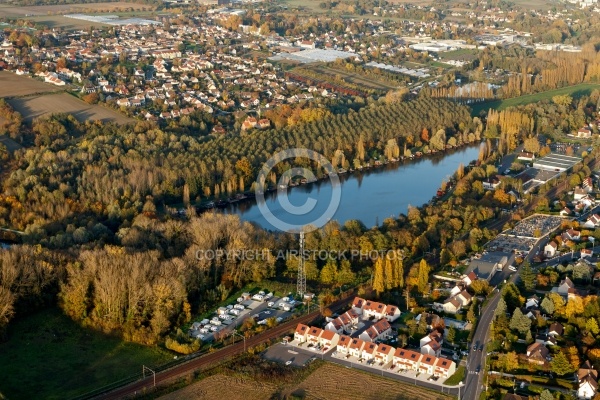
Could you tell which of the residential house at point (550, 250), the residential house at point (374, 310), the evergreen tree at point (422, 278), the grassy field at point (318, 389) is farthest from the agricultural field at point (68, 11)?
the grassy field at point (318, 389)

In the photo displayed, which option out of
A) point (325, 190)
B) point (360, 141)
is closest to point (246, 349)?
point (325, 190)

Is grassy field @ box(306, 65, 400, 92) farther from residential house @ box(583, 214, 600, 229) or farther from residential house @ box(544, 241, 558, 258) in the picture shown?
residential house @ box(544, 241, 558, 258)

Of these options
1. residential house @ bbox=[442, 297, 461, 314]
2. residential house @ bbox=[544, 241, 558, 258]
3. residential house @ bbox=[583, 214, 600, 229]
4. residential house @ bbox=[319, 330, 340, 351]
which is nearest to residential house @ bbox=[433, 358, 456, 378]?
residential house @ bbox=[319, 330, 340, 351]

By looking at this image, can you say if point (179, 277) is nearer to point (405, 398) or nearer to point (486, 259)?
point (405, 398)

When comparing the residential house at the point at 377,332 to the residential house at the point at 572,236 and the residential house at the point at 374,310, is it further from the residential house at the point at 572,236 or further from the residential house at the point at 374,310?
the residential house at the point at 572,236

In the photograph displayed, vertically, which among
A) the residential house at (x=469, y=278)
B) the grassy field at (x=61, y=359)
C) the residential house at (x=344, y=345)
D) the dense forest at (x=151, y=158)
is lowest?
the grassy field at (x=61, y=359)
